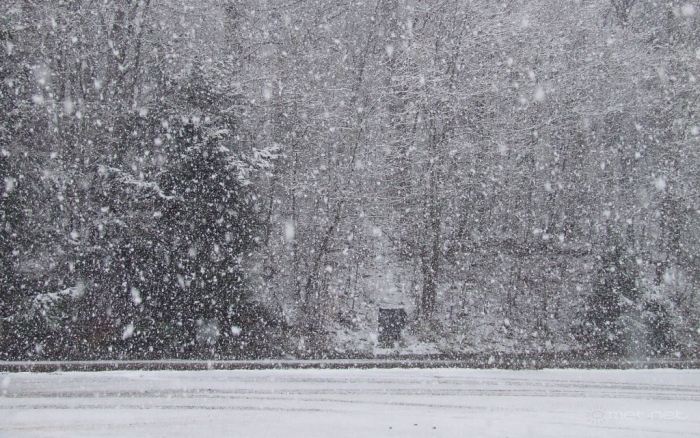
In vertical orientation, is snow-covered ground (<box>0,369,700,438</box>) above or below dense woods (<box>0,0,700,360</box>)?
below

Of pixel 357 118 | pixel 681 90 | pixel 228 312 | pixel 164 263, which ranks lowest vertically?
pixel 228 312

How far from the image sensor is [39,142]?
1313 centimetres

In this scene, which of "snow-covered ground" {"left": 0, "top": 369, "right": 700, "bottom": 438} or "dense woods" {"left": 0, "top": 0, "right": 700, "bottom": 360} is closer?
"snow-covered ground" {"left": 0, "top": 369, "right": 700, "bottom": 438}

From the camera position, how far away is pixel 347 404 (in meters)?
8.07

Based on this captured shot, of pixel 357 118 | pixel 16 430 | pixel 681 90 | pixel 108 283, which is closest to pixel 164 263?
pixel 108 283

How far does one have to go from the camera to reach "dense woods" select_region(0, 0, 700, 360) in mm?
12055

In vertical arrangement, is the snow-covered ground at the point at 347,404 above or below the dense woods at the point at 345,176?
below

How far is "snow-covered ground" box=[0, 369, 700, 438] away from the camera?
6.96 meters

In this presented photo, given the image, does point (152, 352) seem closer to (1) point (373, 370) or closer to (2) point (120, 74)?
(1) point (373, 370)

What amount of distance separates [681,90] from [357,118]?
10497mm

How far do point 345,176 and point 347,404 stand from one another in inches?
326

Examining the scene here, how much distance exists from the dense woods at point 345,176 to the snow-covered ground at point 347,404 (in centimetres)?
290

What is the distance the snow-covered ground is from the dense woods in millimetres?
2904

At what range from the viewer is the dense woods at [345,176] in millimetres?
Result: 12055
